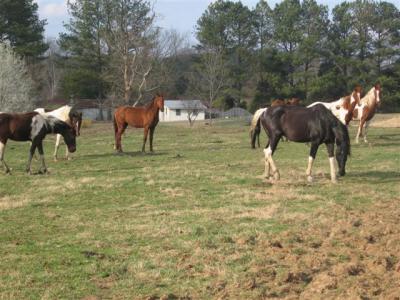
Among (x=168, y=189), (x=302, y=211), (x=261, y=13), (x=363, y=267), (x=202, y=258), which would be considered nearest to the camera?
(x=363, y=267)

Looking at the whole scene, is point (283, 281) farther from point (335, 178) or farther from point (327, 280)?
point (335, 178)

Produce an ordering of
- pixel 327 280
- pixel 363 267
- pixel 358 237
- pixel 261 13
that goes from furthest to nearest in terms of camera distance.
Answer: pixel 261 13, pixel 358 237, pixel 363 267, pixel 327 280

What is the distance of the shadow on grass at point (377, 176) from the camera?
40.1 ft

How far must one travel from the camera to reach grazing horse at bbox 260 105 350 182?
11742mm

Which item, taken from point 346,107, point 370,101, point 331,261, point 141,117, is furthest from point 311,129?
point 370,101

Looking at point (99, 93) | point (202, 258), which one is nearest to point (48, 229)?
point (202, 258)

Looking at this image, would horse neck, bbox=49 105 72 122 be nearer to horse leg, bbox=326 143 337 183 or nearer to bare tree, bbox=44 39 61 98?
horse leg, bbox=326 143 337 183

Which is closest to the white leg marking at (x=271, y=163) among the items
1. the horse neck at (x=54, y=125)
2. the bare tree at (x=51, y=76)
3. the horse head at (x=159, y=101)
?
the horse neck at (x=54, y=125)

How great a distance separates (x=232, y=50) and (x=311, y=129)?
177ft

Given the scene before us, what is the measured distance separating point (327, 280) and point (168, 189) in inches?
242

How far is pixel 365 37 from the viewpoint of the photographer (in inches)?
2275

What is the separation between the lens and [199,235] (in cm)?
733

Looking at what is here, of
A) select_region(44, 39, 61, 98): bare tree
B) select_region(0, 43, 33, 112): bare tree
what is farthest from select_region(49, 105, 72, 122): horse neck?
select_region(44, 39, 61, 98): bare tree

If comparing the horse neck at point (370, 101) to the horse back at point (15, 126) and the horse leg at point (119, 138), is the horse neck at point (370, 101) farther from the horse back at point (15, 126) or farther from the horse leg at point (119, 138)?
the horse back at point (15, 126)
